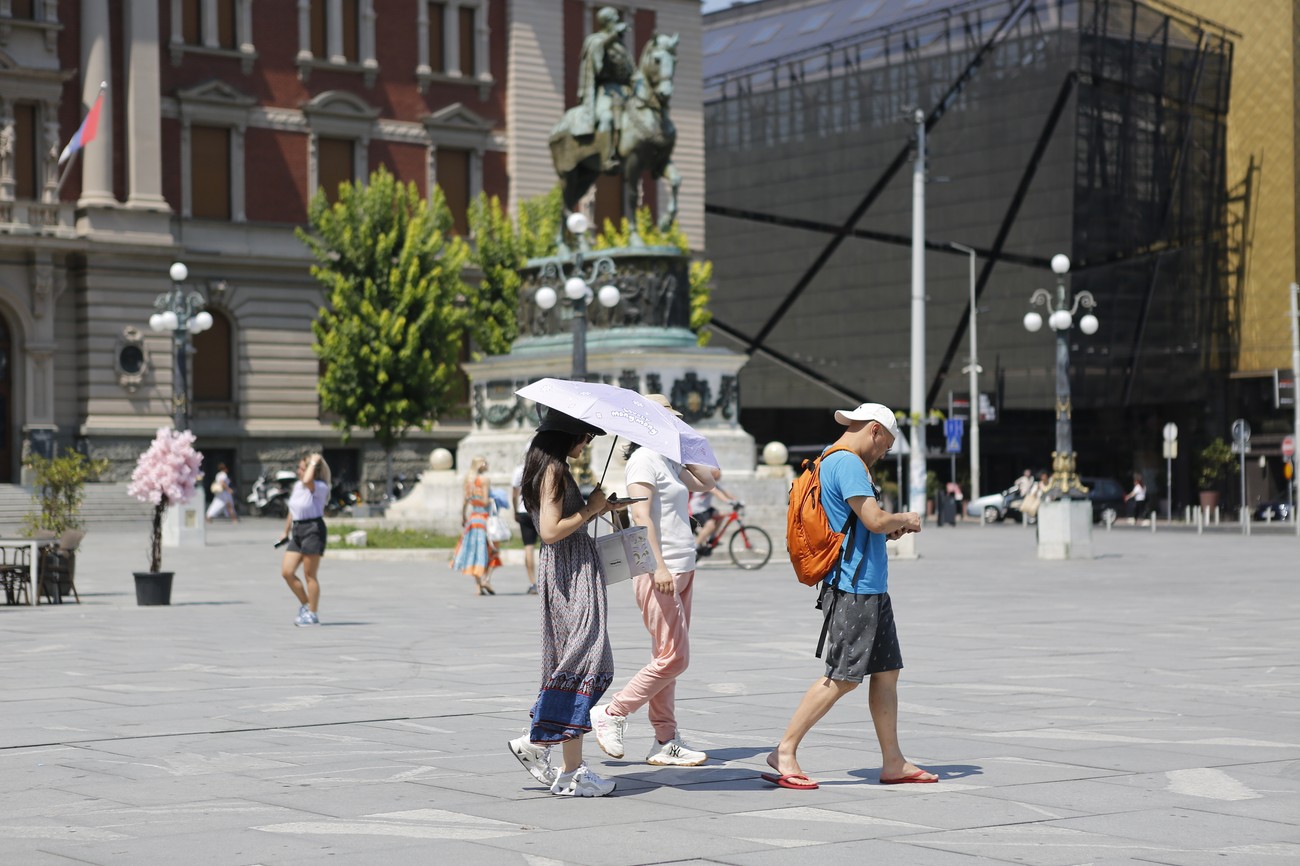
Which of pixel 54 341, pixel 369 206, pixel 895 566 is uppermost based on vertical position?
pixel 369 206

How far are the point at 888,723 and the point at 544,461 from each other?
1.98 m

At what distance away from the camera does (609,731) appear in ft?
30.8

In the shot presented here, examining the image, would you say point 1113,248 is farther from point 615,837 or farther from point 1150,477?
point 615,837

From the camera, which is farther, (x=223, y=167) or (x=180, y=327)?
(x=223, y=167)

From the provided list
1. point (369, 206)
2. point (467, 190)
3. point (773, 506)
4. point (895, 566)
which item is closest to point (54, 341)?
point (369, 206)

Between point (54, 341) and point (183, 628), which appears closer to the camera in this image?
point (183, 628)

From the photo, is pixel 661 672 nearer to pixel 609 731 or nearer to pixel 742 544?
pixel 609 731

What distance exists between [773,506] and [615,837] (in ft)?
81.6

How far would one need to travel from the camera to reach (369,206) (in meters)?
51.4

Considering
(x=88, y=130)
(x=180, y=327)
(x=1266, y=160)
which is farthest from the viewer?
(x=1266, y=160)

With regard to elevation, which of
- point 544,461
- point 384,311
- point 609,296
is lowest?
point 544,461

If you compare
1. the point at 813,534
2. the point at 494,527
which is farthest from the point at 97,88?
the point at 813,534

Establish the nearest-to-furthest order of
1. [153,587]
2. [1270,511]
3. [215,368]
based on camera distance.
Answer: [153,587], [215,368], [1270,511]

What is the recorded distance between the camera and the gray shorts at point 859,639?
862 centimetres
